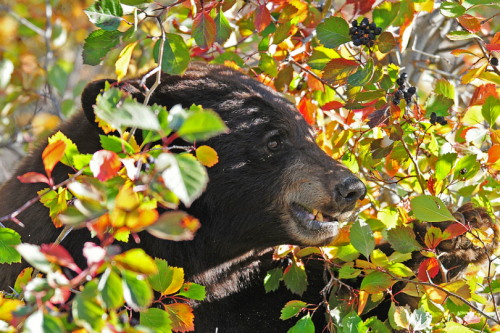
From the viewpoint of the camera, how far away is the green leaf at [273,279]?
2.64 metres

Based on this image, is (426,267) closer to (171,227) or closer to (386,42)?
(386,42)

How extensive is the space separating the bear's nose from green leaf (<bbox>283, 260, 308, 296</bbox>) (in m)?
0.45

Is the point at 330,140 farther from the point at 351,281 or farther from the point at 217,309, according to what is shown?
the point at 217,309

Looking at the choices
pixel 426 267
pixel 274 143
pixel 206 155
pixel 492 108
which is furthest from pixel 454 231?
pixel 206 155

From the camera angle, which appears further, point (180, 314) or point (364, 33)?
point (364, 33)

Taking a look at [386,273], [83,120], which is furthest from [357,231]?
[83,120]

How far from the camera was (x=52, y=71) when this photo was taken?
429 cm

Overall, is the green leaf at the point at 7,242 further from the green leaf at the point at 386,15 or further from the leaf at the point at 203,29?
the green leaf at the point at 386,15

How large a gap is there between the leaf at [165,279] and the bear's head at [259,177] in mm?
809

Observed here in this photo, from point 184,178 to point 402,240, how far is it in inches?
49.0

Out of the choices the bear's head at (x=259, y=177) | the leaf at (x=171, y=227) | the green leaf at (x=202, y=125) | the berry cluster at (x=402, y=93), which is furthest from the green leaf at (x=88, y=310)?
the berry cluster at (x=402, y=93)

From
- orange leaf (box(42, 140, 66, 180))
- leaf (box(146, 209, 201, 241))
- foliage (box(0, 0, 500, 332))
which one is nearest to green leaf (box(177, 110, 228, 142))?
foliage (box(0, 0, 500, 332))

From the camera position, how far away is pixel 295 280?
8.21ft

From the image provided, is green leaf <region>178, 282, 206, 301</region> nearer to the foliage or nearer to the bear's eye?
the foliage
